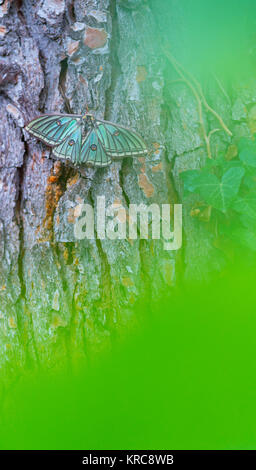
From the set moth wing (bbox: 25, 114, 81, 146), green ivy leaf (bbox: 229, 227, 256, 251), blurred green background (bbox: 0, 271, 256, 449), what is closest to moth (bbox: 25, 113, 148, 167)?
moth wing (bbox: 25, 114, 81, 146)

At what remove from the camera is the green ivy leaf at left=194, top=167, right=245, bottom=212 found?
1095 millimetres

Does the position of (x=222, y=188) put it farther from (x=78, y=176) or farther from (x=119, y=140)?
(x=78, y=176)

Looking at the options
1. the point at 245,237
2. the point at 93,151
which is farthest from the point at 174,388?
the point at 93,151

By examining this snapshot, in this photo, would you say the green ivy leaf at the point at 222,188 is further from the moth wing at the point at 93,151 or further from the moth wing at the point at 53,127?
the moth wing at the point at 53,127

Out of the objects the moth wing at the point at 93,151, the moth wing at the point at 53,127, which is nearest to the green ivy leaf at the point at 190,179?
the moth wing at the point at 93,151

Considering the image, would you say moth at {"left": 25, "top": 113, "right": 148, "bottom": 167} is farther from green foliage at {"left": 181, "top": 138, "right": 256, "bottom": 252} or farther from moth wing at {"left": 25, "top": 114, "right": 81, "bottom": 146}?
green foliage at {"left": 181, "top": 138, "right": 256, "bottom": 252}

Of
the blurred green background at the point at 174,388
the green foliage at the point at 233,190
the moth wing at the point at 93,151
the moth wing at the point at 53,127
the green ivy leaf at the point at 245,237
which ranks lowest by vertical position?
the blurred green background at the point at 174,388

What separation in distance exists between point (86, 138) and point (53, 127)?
4.8 inches

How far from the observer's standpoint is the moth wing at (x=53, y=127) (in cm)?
117

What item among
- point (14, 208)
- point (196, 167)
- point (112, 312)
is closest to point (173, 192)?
point (196, 167)

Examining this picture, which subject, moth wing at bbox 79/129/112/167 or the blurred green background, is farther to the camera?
moth wing at bbox 79/129/112/167

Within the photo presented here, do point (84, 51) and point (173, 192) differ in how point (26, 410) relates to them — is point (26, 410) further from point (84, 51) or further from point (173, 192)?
point (84, 51)

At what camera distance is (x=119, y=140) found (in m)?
1.18

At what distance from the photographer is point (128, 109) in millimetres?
1274
